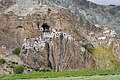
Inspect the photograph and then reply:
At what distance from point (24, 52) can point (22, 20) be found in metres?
53.3

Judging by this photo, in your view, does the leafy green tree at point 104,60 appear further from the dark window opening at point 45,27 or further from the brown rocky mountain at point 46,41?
the dark window opening at point 45,27

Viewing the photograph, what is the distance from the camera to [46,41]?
120 metres

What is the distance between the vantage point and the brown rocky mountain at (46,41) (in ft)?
361

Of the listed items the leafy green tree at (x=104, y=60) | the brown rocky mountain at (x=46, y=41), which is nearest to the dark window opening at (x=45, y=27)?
the brown rocky mountain at (x=46, y=41)

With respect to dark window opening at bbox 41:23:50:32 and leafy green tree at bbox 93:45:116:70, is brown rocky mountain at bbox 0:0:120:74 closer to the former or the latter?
dark window opening at bbox 41:23:50:32

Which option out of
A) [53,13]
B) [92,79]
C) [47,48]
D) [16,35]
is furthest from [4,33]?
[92,79]

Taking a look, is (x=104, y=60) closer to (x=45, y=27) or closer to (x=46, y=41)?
(x=46, y=41)

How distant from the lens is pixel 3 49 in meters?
132

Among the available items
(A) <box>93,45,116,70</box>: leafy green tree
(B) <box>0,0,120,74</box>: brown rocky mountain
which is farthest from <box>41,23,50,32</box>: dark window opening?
(A) <box>93,45,116,70</box>: leafy green tree

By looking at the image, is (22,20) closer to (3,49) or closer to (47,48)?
(3,49)

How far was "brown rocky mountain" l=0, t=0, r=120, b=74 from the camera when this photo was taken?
110 meters

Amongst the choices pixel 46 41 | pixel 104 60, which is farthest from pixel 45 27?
pixel 104 60

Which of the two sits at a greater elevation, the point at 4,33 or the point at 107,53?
the point at 107,53

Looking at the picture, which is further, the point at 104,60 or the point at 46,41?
the point at 46,41
